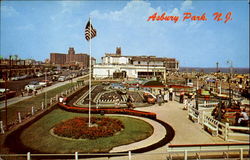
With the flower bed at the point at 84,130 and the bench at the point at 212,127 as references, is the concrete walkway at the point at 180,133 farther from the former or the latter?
the flower bed at the point at 84,130

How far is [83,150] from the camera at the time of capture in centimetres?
1111

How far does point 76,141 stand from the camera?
1251 centimetres

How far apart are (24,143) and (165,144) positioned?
9941 mm

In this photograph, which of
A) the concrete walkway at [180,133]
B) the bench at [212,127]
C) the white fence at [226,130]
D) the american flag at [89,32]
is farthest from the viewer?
the american flag at [89,32]

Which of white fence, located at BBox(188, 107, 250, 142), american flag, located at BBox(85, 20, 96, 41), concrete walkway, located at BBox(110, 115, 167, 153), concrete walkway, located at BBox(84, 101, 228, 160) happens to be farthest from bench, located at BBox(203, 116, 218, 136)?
american flag, located at BBox(85, 20, 96, 41)

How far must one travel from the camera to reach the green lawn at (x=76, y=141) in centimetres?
1136

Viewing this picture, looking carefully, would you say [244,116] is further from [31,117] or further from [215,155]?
[31,117]

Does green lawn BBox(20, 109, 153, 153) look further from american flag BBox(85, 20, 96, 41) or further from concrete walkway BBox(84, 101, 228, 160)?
american flag BBox(85, 20, 96, 41)

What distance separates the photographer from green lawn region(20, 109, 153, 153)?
447 inches

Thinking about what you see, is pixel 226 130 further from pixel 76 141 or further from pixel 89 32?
pixel 89 32

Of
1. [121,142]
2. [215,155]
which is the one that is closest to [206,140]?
[215,155]

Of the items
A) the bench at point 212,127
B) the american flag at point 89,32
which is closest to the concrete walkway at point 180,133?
the bench at point 212,127

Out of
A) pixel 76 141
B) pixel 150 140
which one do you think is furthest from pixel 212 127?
pixel 76 141

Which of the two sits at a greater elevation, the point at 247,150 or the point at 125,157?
the point at 247,150
